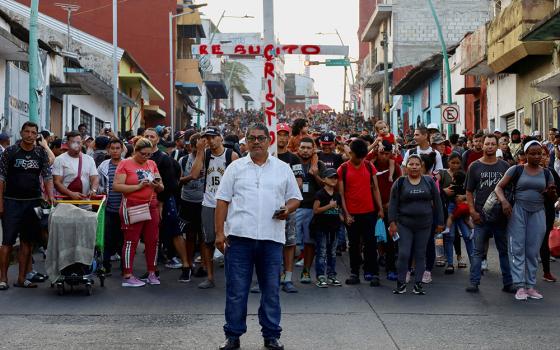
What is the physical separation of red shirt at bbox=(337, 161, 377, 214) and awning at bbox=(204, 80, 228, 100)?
59.6 metres

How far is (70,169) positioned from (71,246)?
1709 millimetres

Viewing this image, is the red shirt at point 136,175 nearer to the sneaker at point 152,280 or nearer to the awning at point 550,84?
the sneaker at point 152,280

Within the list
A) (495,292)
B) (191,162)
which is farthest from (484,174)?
(191,162)

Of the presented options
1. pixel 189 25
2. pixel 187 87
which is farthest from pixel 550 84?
pixel 189 25

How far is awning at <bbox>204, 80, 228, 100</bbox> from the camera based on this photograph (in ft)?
235

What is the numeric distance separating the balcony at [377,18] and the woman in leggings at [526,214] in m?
48.5

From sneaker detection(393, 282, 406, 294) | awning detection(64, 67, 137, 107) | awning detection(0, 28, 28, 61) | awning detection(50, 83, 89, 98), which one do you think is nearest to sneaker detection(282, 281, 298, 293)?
sneaker detection(393, 282, 406, 294)

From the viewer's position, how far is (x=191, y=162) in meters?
12.0

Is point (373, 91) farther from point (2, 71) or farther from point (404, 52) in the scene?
point (2, 71)

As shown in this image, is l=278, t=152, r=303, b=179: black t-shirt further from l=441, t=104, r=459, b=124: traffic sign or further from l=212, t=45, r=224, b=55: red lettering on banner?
l=441, t=104, r=459, b=124: traffic sign

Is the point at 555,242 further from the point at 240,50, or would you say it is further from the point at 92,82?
the point at 92,82

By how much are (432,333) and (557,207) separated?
16.3 ft

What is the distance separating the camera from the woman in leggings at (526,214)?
10344mm

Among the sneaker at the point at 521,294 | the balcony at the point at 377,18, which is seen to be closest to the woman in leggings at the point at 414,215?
the sneaker at the point at 521,294
